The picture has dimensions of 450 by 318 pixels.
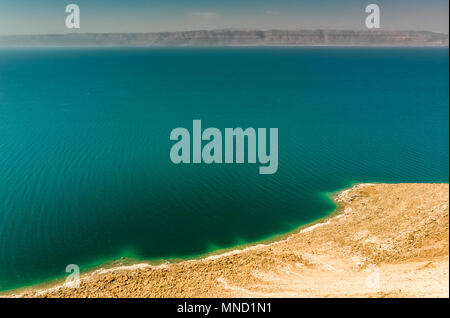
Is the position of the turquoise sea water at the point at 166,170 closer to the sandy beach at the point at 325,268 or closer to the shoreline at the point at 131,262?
the shoreline at the point at 131,262

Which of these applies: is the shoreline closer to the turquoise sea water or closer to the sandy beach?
the sandy beach

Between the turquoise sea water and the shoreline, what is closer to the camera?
the shoreline

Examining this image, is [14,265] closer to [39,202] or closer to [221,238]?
[39,202]

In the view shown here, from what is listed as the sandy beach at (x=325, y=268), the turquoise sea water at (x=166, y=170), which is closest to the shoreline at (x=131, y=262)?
the sandy beach at (x=325, y=268)

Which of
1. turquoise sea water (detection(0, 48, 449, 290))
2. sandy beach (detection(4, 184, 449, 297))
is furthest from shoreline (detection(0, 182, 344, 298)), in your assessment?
Answer: turquoise sea water (detection(0, 48, 449, 290))

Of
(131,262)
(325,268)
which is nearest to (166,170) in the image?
(131,262)

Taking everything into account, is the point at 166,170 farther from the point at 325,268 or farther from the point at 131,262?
the point at 325,268
